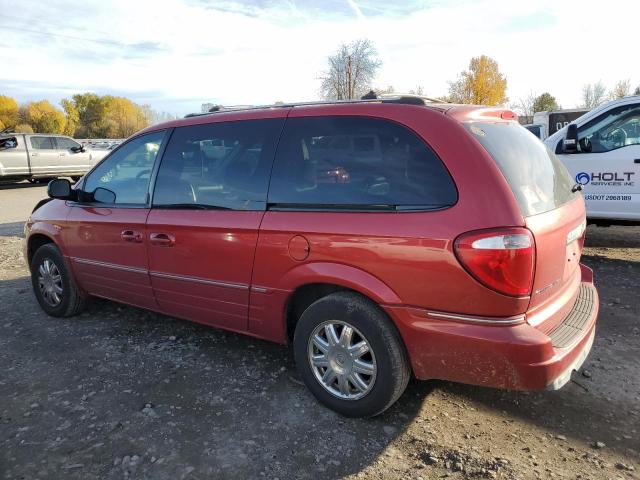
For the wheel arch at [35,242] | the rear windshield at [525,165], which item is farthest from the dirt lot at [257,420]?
the rear windshield at [525,165]

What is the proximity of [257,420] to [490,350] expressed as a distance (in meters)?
1.47

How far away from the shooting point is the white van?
6.20m

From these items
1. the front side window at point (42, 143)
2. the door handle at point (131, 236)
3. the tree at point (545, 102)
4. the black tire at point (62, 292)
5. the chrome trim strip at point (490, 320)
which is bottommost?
the black tire at point (62, 292)

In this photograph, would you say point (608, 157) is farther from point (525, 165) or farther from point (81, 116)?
point (81, 116)

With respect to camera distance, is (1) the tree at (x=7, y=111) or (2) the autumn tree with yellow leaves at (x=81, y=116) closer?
(2) the autumn tree with yellow leaves at (x=81, y=116)

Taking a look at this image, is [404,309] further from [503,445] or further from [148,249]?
[148,249]

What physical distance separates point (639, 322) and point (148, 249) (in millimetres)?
4232

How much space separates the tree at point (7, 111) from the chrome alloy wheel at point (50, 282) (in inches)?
4282

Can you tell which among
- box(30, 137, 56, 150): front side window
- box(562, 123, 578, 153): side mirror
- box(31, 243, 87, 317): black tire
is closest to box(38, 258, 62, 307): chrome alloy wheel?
box(31, 243, 87, 317): black tire

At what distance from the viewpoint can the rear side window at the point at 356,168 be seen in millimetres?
2591

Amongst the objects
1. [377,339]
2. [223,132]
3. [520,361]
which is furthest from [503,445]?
[223,132]

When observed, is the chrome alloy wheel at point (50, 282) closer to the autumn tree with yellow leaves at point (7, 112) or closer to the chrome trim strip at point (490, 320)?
the chrome trim strip at point (490, 320)

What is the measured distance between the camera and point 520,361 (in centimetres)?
237

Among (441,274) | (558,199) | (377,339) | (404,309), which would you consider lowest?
(377,339)
